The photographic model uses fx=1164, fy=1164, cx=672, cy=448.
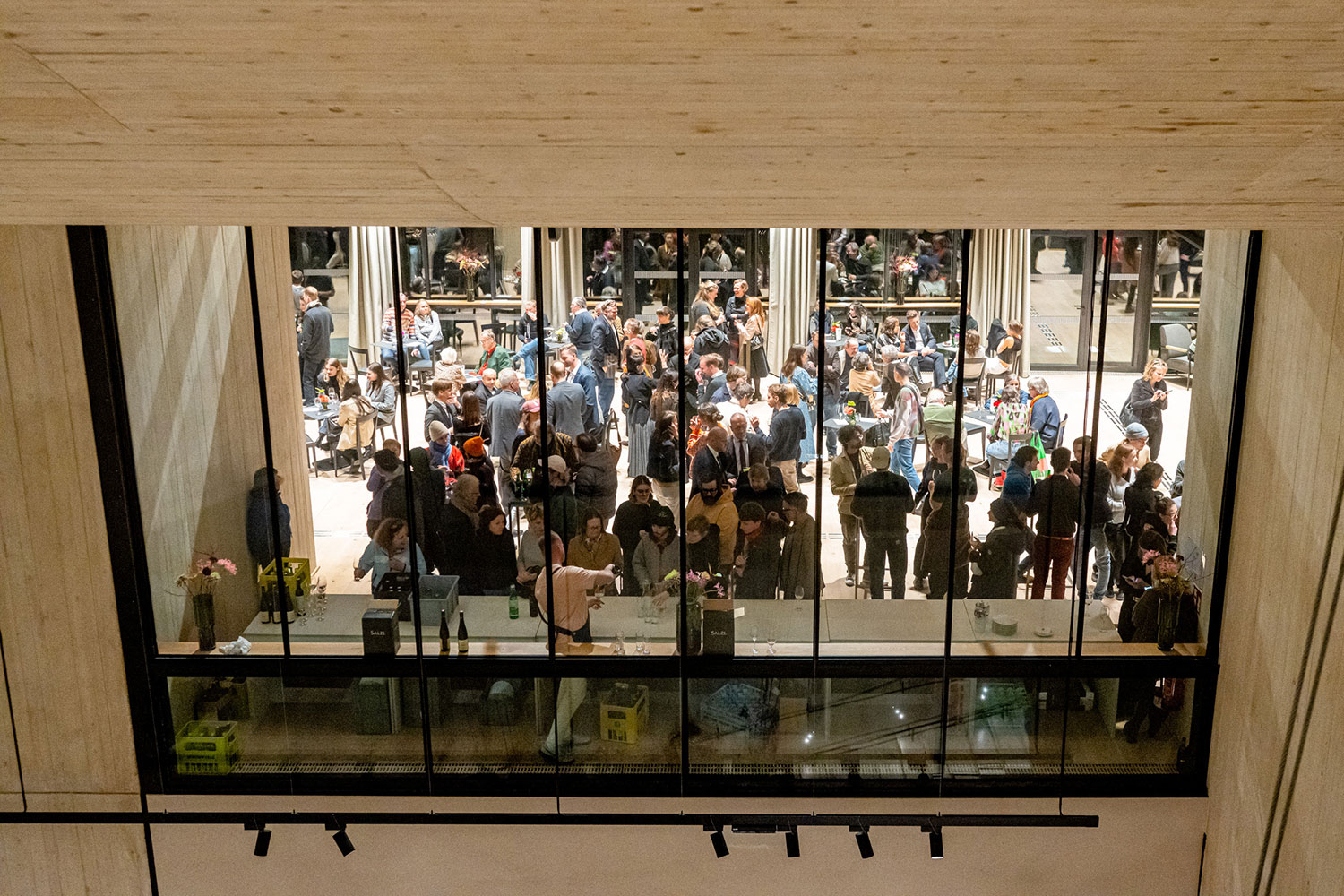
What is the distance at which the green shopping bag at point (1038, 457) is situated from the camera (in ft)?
26.1

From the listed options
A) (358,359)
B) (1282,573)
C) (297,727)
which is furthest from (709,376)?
(297,727)

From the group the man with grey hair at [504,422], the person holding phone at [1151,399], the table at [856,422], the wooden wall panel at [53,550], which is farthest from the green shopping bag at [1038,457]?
the wooden wall panel at [53,550]

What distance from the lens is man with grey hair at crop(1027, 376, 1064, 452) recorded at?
7.75 m

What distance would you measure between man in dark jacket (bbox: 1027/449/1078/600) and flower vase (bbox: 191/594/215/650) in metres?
5.94

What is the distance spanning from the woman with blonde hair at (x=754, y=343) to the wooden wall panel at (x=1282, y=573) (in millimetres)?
3215

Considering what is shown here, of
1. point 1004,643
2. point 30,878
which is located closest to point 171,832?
point 30,878

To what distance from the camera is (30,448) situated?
8.04 meters

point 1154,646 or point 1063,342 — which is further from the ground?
point 1063,342

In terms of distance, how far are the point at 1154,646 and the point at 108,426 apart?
7509 mm

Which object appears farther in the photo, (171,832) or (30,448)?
(171,832)

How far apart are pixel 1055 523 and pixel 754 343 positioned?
2.46 metres

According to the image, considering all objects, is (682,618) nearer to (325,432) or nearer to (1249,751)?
(325,432)

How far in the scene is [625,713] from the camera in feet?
28.5

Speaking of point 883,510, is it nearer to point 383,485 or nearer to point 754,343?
point 754,343
